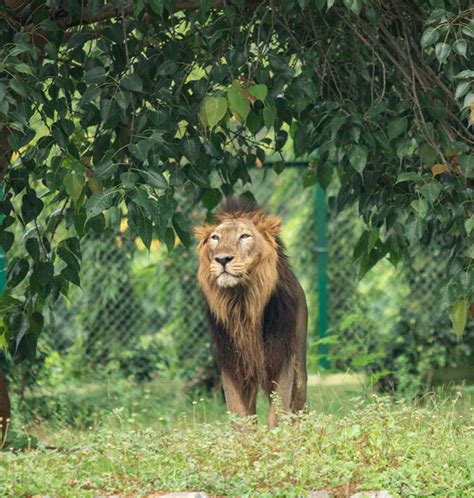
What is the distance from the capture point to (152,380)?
1087 cm

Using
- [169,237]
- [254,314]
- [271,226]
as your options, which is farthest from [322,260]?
[169,237]

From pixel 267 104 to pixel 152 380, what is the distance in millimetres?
5172

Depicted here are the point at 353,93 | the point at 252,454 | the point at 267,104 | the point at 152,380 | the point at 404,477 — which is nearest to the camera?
the point at 404,477

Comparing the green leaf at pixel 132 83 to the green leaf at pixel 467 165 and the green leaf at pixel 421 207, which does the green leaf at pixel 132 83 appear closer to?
the green leaf at pixel 421 207

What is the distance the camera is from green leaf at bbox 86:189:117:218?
556cm

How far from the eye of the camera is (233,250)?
21.1 ft

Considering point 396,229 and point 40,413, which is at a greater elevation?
point 396,229

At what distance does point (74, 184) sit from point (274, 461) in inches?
59.7

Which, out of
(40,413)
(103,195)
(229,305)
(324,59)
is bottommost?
(40,413)

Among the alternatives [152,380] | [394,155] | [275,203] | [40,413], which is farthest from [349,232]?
[394,155]

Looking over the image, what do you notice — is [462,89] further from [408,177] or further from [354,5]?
[354,5]

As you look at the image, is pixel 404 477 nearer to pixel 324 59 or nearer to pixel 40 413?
pixel 324 59

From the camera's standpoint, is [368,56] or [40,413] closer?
[368,56]

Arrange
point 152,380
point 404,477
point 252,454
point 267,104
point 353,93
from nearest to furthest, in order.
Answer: point 404,477 < point 252,454 < point 267,104 < point 353,93 < point 152,380
